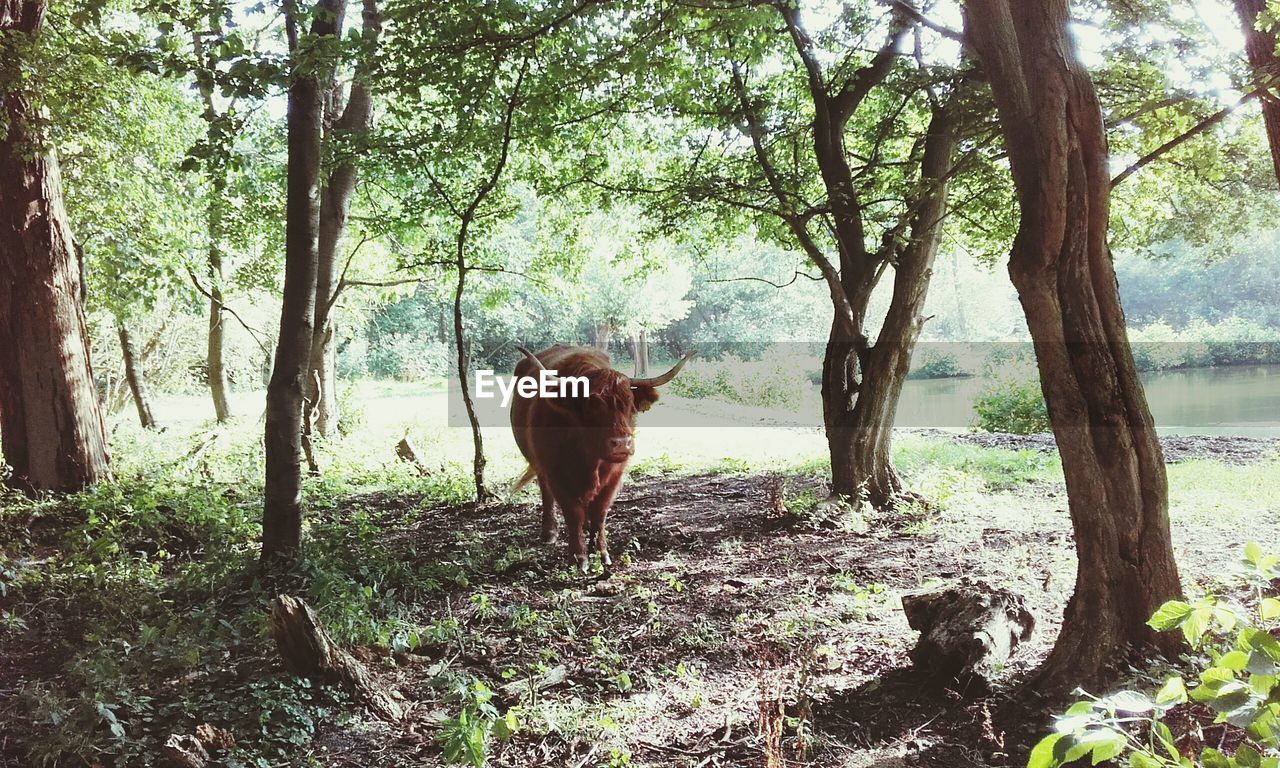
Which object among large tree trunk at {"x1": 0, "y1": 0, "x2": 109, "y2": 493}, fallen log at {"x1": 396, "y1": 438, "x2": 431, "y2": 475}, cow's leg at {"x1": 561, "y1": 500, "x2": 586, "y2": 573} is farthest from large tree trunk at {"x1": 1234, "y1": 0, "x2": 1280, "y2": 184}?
fallen log at {"x1": 396, "y1": 438, "x2": 431, "y2": 475}

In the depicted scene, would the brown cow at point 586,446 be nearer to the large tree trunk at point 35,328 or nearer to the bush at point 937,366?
the large tree trunk at point 35,328

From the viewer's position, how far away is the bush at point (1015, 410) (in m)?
14.3

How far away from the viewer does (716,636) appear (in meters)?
4.15

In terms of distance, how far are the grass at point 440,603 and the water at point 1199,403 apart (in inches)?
260

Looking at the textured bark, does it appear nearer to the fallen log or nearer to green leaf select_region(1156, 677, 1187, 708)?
green leaf select_region(1156, 677, 1187, 708)

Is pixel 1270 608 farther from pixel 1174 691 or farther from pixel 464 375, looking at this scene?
pixel 464 375

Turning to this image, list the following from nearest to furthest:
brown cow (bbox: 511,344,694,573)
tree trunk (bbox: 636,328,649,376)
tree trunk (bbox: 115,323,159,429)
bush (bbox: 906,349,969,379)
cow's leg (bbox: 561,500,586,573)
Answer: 1. cow's leg (bbox: 561,500,586,573)
2. brown cow (bbox: 511,344,694,573)
3. tree trunk (bbox: 115,323,159,429)
4. bush (bbox: 906,349,969,379)
5. tree trunk (bbox: 636,328,649,376)

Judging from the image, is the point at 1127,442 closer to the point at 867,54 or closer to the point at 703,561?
the point at 703,561

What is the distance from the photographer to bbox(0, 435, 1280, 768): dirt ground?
2943 mm

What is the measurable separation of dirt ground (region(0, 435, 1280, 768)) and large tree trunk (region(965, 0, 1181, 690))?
21.1 inches

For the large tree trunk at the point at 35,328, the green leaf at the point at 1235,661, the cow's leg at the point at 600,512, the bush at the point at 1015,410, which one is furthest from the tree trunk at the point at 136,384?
the bush at the point at 1015,410

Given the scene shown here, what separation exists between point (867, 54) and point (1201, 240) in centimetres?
491


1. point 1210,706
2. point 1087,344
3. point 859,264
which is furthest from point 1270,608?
point 859,264

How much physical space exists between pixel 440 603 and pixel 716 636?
1.72 meters
